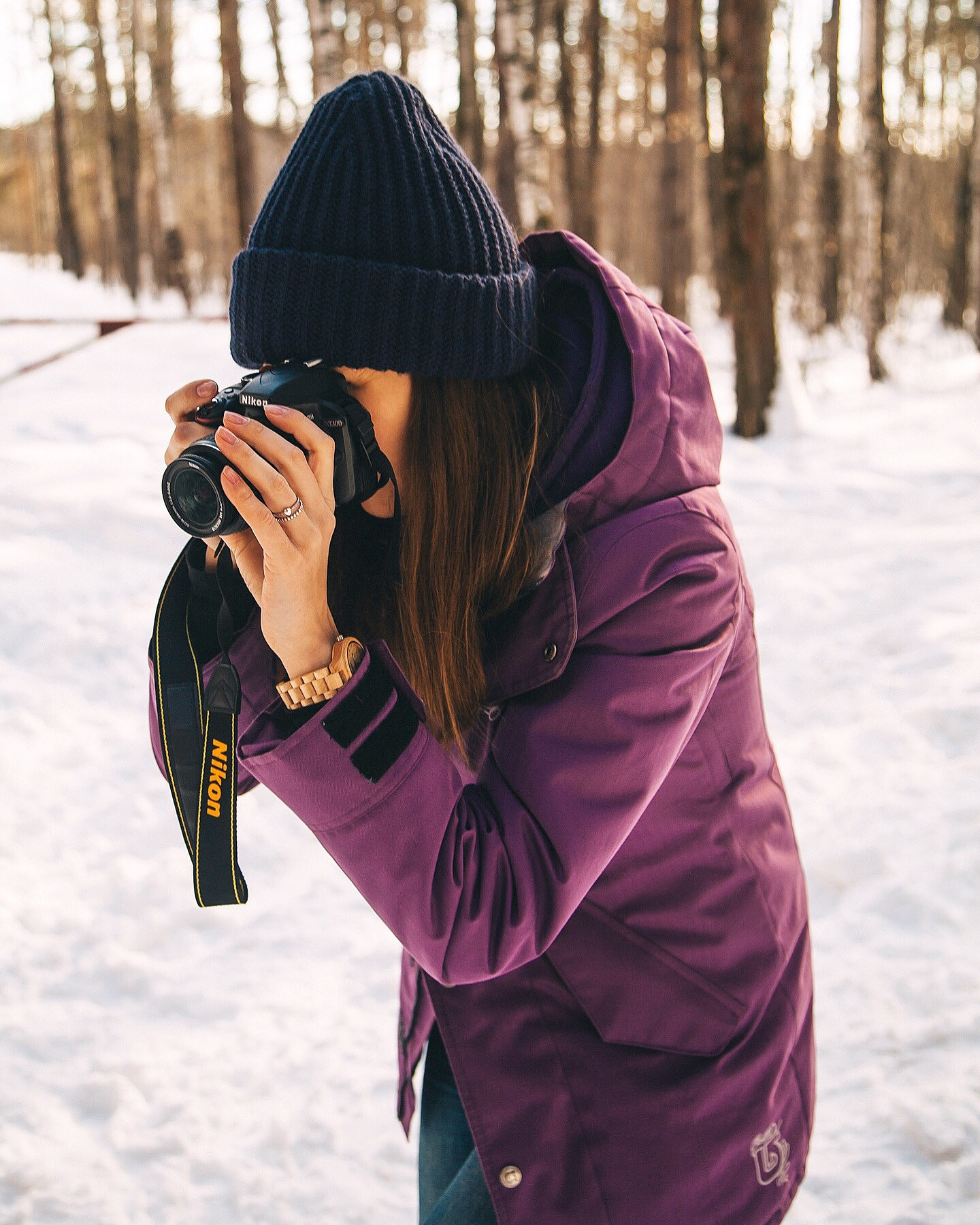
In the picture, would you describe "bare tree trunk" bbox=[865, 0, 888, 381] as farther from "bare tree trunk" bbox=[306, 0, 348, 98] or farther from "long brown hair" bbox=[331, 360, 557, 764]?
"long brown hair" bbox=[331, 360, 557, 764]

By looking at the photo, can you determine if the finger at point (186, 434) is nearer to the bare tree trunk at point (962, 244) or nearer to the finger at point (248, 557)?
the finger at point (248, 557)

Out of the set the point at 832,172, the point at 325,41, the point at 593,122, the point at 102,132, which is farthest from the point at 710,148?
the point at 102,132

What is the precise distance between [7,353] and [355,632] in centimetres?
694

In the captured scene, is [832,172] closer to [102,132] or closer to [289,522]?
[289,522]

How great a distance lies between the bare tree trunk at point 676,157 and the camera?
10602 millimetres

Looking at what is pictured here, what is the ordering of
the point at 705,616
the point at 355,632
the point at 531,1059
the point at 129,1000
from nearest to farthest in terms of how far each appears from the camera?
the point at 705,616 → the point at 531,1059 → the point at 355,632 → the point at 129,1000

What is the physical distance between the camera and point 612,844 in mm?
875

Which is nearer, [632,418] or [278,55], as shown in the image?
[632,418]

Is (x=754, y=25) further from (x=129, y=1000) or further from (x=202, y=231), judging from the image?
(x=202, y=231)

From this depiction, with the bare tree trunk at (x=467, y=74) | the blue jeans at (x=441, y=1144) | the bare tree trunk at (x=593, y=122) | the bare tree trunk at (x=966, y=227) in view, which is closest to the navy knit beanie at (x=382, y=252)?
the blue jeans at (x=441, y=1144)

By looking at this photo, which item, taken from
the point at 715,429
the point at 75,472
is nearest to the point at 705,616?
the point at 715,429

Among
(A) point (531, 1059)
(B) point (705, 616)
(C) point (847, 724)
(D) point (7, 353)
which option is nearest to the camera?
(B) point (705, 616)

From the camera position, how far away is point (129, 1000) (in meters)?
2.32

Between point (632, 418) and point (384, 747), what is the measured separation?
38 centimetres
